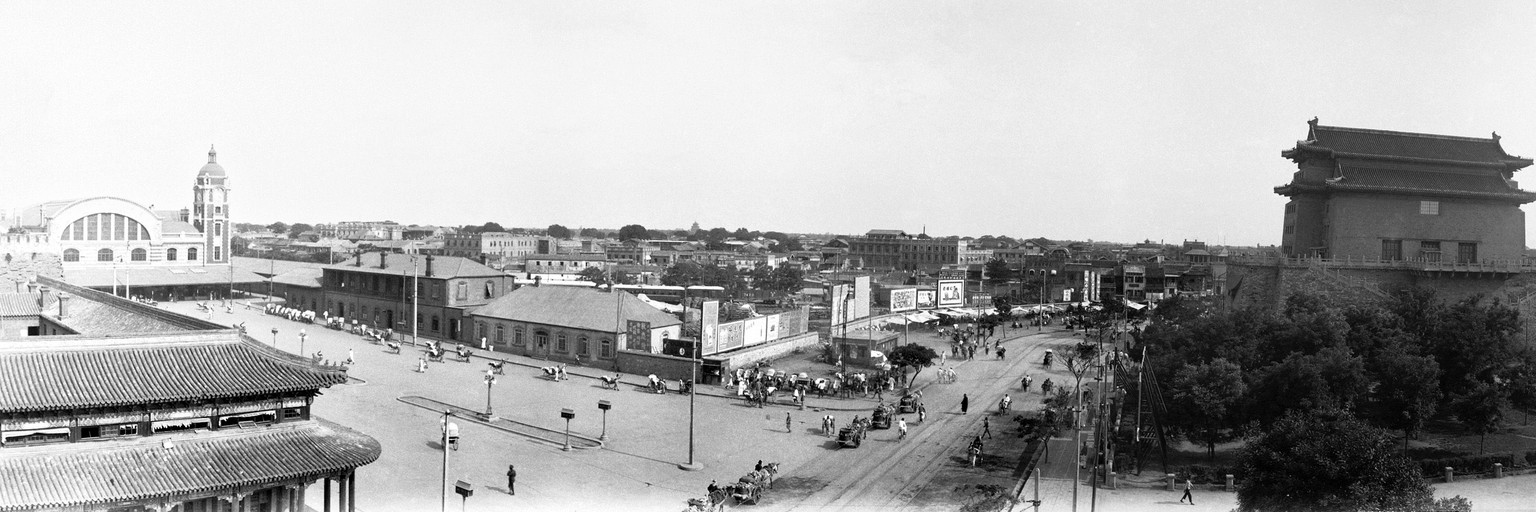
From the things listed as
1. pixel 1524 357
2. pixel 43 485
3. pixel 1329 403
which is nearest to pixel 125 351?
pixel 43 485

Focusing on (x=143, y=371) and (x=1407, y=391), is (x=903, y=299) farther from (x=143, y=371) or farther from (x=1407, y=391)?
(x=143, y=371)

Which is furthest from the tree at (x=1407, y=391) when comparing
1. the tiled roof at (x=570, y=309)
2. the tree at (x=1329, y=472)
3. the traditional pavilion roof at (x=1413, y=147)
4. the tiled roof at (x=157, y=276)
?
the tiled roof at (x=157, y=276)

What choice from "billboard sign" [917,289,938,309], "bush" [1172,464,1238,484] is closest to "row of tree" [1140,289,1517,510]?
"bush" [1172,464,1238,484]

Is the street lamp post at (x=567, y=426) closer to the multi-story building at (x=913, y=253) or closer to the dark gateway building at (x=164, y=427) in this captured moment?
the dark gateway building at (x=164, y=427)

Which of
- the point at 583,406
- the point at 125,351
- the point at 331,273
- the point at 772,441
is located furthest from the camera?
the point at 331,273

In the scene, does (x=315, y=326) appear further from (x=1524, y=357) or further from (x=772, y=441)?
(x=1524, y=357)

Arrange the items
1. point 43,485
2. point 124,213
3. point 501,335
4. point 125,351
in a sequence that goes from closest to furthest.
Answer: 1. point 43,485
2. point 125,351
3. point 501,335
4. point 124,213

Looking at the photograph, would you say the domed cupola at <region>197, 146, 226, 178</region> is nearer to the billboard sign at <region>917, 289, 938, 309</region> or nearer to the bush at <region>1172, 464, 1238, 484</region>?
the billboard sign at <region>917, 289, 938, 309</region>
